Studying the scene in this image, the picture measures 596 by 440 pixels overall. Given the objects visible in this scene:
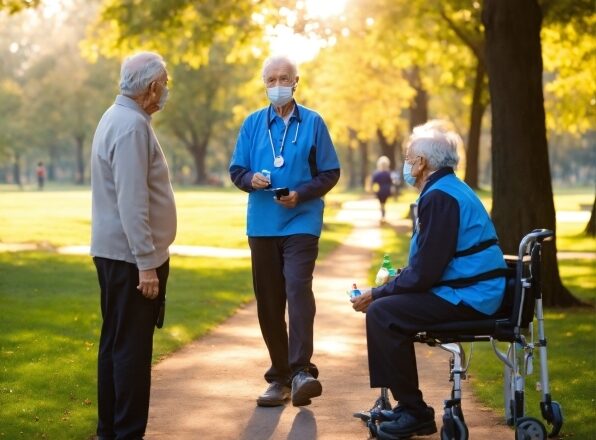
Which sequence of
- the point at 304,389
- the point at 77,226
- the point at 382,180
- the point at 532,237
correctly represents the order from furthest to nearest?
1. the point at 382,180
2. the point at 77,226
3. the point at 304,389
4. the point at 532,237

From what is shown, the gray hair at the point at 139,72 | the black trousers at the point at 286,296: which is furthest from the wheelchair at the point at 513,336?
the gray hair at the point at 139,72

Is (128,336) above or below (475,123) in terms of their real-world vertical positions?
below

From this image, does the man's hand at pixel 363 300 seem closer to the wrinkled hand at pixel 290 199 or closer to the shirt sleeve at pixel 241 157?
the wrinkled hand at pixel 290 199

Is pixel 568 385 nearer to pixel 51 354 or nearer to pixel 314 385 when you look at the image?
pixel 314 385

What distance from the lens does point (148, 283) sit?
5.68 meters

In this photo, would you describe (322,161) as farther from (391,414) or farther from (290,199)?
(391,414)

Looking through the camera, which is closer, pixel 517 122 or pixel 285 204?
pixel 285 204

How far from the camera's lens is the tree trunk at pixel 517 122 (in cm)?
1286

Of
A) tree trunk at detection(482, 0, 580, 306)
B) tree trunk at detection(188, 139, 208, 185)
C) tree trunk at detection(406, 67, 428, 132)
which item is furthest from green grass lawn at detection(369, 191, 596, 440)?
tree trunk at detection(188, 139, 208, 185)

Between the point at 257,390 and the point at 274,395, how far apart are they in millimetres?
669

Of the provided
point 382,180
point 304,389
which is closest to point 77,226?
point 382,180

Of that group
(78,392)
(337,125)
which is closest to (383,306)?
(78,392)

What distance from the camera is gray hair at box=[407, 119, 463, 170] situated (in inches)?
235

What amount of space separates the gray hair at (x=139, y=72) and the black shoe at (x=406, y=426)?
2.17 m
